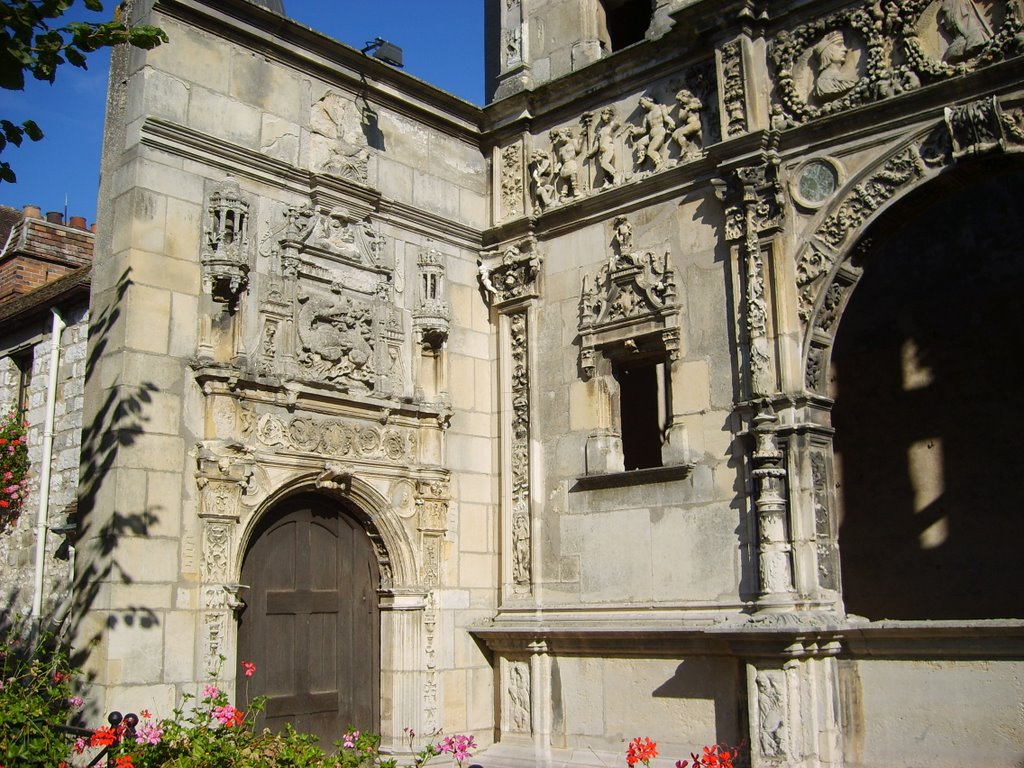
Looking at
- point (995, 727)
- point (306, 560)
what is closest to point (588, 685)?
point (306, 560)

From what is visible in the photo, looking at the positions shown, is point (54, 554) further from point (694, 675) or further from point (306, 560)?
point (694, 675)

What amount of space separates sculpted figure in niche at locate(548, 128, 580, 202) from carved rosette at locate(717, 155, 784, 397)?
5.66ft

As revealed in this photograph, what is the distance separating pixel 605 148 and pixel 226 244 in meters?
3.37

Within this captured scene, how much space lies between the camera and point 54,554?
29.9 feet

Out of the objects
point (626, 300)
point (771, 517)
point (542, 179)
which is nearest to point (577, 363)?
point (626, 300)

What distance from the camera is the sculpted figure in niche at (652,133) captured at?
9.19 m

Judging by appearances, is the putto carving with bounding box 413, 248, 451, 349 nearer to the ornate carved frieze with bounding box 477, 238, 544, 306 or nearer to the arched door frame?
the ornate carved frieze with bounding box 477, 238, 544, 306

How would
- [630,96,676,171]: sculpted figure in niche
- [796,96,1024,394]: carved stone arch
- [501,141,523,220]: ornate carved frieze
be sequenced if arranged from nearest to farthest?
[796,96,1024,394]: carved stone arch, [630,96,676,171]: sculpted figure in niche, [501,141,523,220]: ornate carved frieze

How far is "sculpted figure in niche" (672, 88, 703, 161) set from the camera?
29.4ft

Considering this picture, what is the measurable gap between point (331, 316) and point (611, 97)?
315cm

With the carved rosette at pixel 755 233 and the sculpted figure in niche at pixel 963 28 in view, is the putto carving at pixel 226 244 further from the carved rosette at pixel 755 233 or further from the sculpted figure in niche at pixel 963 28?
the sculpted figure in niche at pixel 963 28

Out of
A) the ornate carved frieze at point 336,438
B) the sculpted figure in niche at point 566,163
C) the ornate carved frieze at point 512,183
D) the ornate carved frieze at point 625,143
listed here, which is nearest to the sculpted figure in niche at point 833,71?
the ornate carved frieze at point 625,143

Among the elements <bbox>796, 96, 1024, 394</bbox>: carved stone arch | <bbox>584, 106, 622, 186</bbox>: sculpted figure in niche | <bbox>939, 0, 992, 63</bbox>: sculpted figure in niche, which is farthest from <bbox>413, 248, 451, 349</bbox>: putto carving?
<bbox>939, 0, 992, 63</bbox>: sculpted figure in niche

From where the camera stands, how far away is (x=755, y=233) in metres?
8.39
